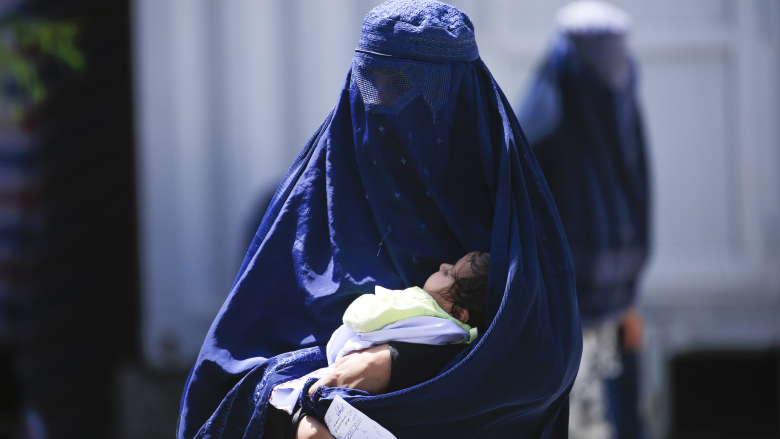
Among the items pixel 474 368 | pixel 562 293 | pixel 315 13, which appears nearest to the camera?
pixel 474 368

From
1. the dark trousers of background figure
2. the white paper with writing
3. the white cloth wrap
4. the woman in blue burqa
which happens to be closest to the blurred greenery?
the woman in blue burqa

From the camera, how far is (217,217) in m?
3.77

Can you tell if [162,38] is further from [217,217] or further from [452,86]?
[452,86]

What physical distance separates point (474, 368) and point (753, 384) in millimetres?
3304

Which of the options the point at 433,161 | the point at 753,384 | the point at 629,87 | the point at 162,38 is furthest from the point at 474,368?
the point at 753,384

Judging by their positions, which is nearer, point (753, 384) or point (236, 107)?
point (236, 107)

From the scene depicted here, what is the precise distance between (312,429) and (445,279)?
0.34m

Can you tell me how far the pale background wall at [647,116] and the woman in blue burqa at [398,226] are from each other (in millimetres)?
2239

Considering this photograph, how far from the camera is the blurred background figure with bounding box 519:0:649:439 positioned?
2.92 meters

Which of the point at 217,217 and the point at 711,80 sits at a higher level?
the point at 711,80

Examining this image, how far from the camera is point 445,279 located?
51.8 inches

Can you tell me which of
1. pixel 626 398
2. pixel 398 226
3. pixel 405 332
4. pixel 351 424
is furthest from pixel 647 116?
pixel 351 424

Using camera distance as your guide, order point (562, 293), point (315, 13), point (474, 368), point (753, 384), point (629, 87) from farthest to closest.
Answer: point (753, 384), point (315, 13), point (629, 87), point (562, 293), point (474, 368)

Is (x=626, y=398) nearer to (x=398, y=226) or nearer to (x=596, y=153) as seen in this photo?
(x=596, y=153)
